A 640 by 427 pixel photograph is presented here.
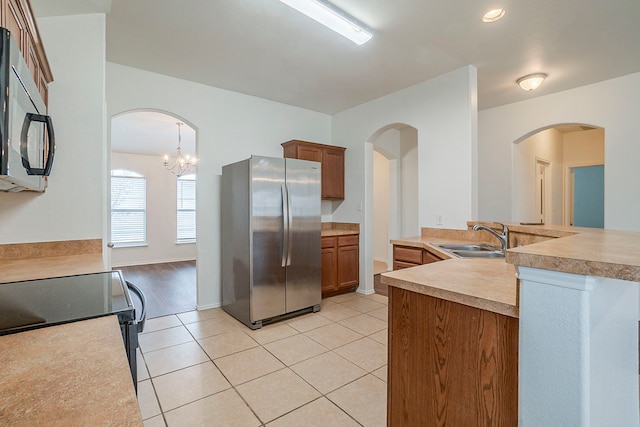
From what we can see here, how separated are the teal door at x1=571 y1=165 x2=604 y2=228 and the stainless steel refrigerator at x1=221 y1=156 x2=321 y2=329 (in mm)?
5487

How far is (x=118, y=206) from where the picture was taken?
640 cm

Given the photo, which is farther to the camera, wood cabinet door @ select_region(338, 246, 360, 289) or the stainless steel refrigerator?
wood cabinet door @ select_region(338, 246, 360, 289)

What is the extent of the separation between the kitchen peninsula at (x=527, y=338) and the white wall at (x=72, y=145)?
6.85ft

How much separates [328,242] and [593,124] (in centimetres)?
341

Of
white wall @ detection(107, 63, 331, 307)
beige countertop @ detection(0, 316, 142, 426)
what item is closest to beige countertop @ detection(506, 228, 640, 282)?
beige countertop @ detection(0, 316, 142, 426)

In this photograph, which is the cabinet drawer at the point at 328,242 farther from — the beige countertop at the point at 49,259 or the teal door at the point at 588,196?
the teal door at the point at 588,196

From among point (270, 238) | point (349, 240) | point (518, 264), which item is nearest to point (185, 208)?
point (349, 240)

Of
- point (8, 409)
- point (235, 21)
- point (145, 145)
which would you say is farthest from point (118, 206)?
point (8, 409)

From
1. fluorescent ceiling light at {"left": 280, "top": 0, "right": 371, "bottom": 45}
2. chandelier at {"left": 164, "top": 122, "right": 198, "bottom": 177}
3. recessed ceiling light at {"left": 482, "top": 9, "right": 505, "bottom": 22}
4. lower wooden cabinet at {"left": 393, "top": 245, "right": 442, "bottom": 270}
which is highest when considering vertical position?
recessed ceiling light at {"left": 482, "top": 9, "right": 505, "bottom": 22}

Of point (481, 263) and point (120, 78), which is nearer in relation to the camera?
point (481, 263)

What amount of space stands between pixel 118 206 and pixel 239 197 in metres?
4.93

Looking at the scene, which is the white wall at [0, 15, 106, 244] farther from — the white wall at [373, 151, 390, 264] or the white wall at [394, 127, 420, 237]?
the white wall at [373, 151, 390, 264]

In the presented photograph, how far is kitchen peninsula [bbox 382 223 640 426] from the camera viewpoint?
708 millimetres

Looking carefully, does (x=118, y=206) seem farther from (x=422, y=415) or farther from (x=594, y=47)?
(x=594, y=47)
